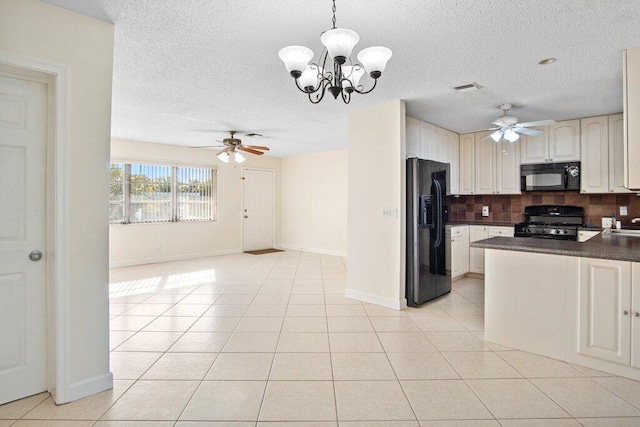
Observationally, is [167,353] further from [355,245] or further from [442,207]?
[442,207]

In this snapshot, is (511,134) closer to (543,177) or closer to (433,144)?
(433,144)

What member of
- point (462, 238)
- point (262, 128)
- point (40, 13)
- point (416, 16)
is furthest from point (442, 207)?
point (40, 13)

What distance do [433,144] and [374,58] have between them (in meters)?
3.18

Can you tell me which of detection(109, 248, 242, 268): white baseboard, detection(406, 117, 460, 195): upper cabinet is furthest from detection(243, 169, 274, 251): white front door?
detection(406, 117, 460, 195): upper cabinet

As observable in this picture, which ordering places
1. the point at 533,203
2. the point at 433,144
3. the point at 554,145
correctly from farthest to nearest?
the point at 533,203
the point at 433,144
the point at 554,145

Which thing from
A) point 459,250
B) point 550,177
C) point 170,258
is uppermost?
point 550,177

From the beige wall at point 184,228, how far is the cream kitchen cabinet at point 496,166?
16.1ft

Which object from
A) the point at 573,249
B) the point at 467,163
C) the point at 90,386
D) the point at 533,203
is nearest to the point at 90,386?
the point at 90,386

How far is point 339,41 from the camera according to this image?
1.69 m

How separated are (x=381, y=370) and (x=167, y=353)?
5.64 feet

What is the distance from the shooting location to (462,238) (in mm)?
5023

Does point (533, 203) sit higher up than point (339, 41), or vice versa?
point (339, 41)

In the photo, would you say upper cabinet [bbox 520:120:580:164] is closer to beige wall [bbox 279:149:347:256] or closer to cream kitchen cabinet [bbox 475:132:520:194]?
cream kitchen cabinet [bbox 475:132:520:194]

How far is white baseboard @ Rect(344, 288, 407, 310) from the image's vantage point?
12.1ft
